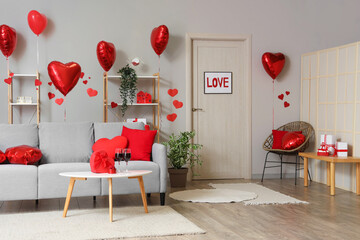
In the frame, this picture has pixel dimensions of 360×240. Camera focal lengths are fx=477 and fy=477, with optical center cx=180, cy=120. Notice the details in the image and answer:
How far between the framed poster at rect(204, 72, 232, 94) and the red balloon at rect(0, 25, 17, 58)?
2509 mm

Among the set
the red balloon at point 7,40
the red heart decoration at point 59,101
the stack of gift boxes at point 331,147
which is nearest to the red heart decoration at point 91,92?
the red heart decoration at point 59,101

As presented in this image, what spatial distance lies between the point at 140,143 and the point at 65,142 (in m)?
0.78

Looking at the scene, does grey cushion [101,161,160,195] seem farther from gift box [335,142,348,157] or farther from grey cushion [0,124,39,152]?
gift box [335,142,348,157]

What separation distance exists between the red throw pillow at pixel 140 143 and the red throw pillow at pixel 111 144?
7 cm

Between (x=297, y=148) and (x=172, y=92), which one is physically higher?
(x=172, y=92)

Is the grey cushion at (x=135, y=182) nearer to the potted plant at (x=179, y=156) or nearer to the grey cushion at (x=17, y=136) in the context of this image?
the grey cushion at (x=17, y=136)

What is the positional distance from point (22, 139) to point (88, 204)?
3.11ft

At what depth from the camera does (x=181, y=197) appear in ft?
16.7

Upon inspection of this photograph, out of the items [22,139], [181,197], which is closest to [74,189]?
[22,139]

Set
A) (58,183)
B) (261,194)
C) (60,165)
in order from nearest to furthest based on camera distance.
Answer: (58,183)
(60,165)
(261,194)

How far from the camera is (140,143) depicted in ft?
16.1

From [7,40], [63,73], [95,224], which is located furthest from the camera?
[7,40]

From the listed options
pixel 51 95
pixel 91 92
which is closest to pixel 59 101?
pixel 51 95

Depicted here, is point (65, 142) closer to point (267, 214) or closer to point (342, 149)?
point (267, 214)
